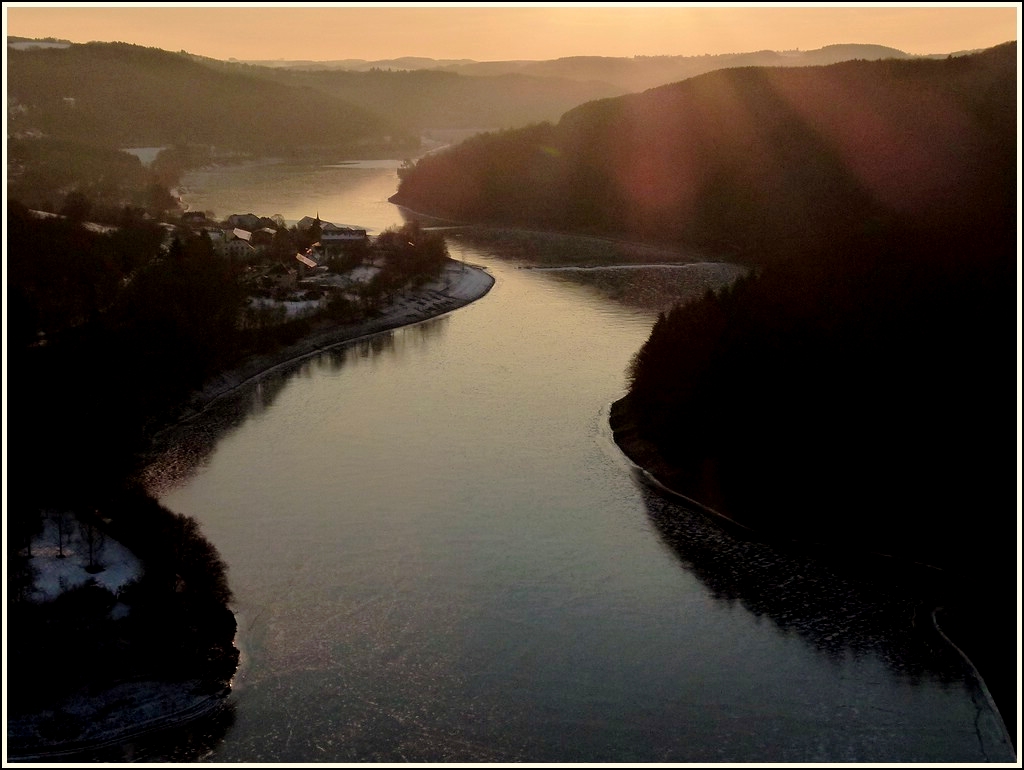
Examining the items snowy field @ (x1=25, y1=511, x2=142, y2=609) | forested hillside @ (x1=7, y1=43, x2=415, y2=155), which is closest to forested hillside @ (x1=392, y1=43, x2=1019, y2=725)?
snowy field @ (x1=25, y1=511, x2=142, y2=609)

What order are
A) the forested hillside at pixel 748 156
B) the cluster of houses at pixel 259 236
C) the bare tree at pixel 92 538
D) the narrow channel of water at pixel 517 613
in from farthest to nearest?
the forested hillside at pixel 748 156 → the cluster of houses at pixel 259 236 → the bare tree at pixel 92 538 → the narrow channel of water at pixel 517 613

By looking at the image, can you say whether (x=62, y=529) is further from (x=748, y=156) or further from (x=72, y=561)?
(x=748, y=156)

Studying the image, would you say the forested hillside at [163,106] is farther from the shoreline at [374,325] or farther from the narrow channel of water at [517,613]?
the narrow channel of water at [517,613]

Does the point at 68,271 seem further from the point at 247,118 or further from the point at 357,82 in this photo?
the point at 357,82

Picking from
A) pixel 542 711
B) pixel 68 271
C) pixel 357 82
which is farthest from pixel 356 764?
pixel 357 82

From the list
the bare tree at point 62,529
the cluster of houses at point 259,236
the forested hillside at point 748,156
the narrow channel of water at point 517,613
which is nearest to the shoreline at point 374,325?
the narrow channel of water at point 517,613

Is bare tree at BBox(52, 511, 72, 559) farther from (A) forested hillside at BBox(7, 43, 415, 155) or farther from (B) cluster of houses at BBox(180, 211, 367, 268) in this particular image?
(A) forested hillside at BBox(7, 43, 415, 155)
